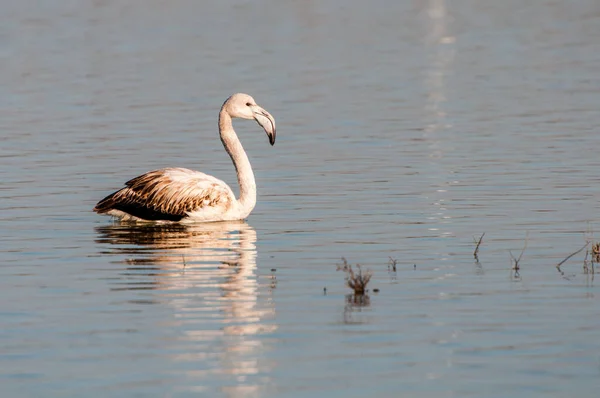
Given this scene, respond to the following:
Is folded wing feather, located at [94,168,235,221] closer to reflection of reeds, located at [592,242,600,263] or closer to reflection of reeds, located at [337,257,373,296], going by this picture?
reflection of reeds, located at [337,257,373,296]

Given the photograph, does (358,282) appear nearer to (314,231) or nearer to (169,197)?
(314,231)

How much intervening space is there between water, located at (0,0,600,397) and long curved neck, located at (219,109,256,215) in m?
0.28

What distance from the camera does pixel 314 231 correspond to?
50.8ft

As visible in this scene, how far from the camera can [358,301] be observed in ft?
37.8

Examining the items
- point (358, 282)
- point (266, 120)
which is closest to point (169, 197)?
point (266, 120)

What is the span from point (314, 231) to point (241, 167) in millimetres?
2101

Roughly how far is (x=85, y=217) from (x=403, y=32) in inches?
1198

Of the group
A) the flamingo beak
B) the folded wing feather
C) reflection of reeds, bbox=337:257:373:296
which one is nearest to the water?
reflection of reeds, bbox=337:257:373:296

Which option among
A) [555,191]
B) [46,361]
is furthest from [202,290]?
[555,191]

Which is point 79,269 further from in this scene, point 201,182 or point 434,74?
point 434,74

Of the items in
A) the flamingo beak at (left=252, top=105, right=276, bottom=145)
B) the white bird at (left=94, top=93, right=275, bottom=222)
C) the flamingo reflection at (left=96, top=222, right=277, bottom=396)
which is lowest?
the flamingo reflection at (left=96, top=222, right=277, bottom=396)

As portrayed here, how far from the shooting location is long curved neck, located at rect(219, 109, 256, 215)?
1674 cm

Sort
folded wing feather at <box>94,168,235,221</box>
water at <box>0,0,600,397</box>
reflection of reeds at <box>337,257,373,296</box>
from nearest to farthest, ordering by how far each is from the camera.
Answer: water at <box>0,0,600,397</box> < reflection of reeds at <box>337,257,373,296</box> < folded wing feather at <box>94,168,235,221</box>

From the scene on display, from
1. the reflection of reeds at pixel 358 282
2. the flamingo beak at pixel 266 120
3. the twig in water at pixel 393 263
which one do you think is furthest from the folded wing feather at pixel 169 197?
the reflection of reeds at pixel 358 282
